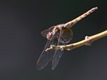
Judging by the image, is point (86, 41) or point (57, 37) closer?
point (86, 41)

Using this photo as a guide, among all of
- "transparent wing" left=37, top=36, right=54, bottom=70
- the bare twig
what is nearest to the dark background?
"transparent wing" left=37, top=36, right=54, bottom=70

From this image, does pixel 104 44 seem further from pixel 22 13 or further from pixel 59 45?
pixel 59 45

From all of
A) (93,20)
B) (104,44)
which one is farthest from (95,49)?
(93,20)

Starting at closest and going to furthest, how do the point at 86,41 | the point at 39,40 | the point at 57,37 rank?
the point at 86,41 → the point at 57,37 → the point at 39,40

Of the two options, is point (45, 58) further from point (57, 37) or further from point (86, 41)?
point (86, 41)

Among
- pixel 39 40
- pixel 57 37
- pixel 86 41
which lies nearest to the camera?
pixel 86 41

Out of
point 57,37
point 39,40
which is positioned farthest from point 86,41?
point 39,40

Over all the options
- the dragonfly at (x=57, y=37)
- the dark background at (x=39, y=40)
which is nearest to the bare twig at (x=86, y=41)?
the dragonfly at (x=57, y=37)

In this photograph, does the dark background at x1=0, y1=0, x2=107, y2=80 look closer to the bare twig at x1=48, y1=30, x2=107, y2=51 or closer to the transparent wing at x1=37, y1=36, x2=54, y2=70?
the transparent wing at x1=37, y1=36, x2=54, y2=70

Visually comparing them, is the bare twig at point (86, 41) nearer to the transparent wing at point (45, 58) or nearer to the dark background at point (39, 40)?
the transparent wing at point (45, 58)
